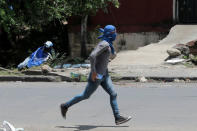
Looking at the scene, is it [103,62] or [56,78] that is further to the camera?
[56,78]

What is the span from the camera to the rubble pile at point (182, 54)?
16517 mm

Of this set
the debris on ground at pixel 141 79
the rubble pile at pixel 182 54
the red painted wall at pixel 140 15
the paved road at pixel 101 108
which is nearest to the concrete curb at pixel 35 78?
the paved road at pixel 101 108

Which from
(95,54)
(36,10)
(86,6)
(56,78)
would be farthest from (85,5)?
(95,54)

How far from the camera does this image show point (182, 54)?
56.1 ft

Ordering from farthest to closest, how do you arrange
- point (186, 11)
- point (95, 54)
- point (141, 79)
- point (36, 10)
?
point (186, 11), point (36, 10), point (141, 79), point (95, 54)

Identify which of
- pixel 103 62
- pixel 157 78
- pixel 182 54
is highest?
pixel 103 62

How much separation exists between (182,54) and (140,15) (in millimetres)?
4935

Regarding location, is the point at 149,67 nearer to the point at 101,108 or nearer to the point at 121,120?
the point at 101,108

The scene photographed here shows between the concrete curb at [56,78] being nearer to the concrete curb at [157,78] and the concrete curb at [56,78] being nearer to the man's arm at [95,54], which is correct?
the concrete curb at [157,78]

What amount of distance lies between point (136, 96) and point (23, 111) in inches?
103

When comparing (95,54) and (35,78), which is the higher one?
(95,54)

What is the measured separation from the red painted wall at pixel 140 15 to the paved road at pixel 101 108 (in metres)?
8.13

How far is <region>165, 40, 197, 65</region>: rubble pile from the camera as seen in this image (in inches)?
650

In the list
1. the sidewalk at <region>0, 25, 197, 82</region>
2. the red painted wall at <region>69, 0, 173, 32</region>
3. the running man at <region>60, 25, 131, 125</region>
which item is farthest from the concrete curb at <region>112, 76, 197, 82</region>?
the red painted wall at <region>69, 0, 173, 32</region>
